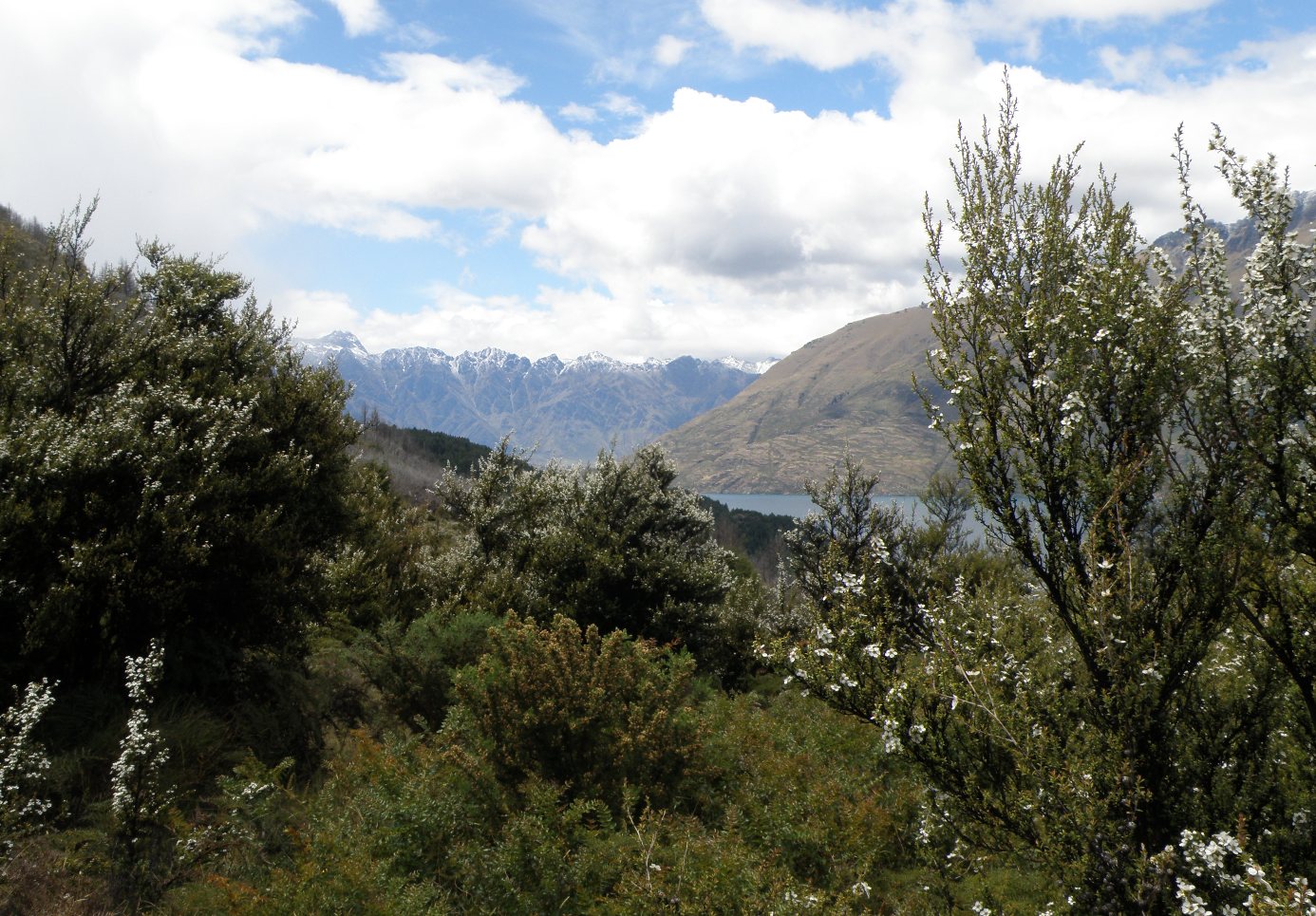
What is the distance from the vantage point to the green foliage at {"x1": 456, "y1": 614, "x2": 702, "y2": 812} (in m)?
7.28

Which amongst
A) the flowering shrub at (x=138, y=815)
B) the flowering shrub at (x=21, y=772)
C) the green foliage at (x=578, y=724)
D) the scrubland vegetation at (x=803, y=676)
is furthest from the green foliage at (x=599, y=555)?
the flowering shrub at (x=21, y=772)

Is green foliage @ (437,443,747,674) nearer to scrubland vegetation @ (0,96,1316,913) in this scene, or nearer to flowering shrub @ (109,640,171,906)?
scrubland vegetation @ (0,96,1316,913)

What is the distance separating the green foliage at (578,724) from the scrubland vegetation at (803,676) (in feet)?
0.13

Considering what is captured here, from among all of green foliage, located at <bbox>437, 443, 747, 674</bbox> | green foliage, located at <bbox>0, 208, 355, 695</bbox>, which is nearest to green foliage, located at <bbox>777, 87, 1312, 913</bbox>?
green foliage, located at <bbox>0, 208, 355, 695</bbox>

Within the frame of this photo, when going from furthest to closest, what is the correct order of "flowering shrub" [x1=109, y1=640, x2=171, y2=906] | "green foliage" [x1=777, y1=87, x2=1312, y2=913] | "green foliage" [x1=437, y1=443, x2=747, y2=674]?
"green foliage" [x1=437, y1=443, x2=747, y2=674], "flowering shrub" [x1=109, y1=640, x2=171, y2=906], "green foliage" [x1=777, y1=87, x2=1312, y2=913]

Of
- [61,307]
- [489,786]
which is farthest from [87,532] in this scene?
[489,786]

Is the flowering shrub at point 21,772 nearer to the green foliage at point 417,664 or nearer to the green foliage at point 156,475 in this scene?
the green foliage at point 156,475

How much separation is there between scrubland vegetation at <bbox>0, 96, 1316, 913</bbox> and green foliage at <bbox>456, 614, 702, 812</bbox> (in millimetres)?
40

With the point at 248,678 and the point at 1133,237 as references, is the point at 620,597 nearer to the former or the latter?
the point at 248,678

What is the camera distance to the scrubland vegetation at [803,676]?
459 centimetres

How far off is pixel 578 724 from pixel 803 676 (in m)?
2.81

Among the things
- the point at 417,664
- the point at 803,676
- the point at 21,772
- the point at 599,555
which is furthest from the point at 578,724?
the point at 599,555

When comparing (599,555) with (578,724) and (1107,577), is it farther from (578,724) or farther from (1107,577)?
(1107,577)

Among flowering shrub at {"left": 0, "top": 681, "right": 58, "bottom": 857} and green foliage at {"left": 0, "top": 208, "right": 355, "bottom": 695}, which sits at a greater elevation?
green foliage at {"left": 0, "top": 208, "right": 355, "bottom": 695}
